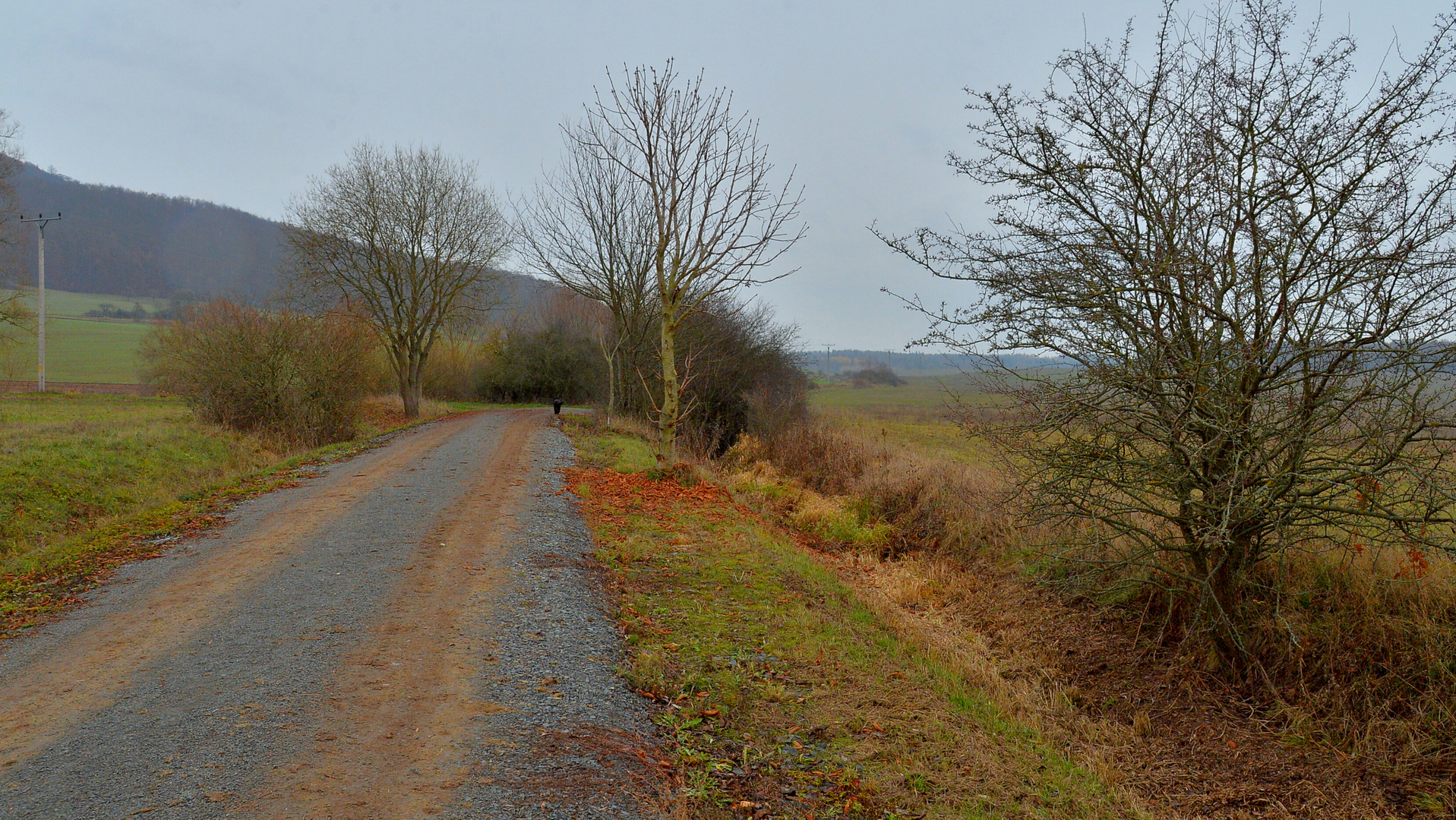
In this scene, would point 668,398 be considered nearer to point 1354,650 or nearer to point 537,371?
point 1354,650

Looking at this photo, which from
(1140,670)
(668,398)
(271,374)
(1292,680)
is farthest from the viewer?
(271,374)

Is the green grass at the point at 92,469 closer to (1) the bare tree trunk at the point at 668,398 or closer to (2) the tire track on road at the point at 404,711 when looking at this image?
(2) the tire track on road at the point at 404,711

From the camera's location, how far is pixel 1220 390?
6.34 metres

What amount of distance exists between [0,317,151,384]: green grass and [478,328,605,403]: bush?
56.7 feet

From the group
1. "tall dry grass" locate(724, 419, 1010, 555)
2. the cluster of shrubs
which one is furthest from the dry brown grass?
the cluster of shrubs

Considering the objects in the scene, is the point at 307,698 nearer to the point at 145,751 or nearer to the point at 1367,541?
the point at 145,751

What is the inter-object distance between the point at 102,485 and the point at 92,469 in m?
0.62

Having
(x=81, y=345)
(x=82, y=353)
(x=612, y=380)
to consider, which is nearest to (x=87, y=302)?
(x=81, y=345)

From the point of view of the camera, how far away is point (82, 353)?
51.5 meters

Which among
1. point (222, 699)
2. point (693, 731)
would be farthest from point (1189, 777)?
point (222, 699)

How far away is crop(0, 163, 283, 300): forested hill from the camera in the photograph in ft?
245

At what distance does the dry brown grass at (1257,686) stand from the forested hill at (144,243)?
259 ft

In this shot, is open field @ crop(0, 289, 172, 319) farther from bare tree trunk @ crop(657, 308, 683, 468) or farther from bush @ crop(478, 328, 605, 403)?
bare tree trunk @ crop(657, 308, 683, 468)

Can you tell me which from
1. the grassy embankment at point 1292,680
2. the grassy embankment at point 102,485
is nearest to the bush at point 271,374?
the grassy embankment at point 102,485
